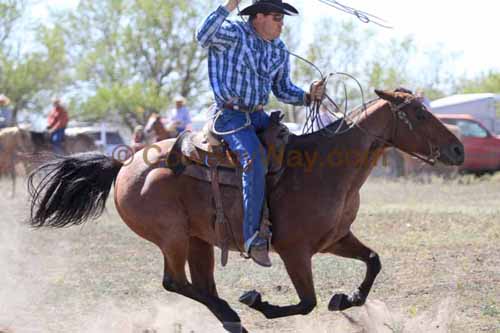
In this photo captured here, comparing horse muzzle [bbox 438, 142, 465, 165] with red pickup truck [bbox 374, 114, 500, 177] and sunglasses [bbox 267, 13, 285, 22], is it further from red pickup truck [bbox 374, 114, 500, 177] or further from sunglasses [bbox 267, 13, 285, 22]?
red pickup truck [bbox 374, 114, 500, 177]

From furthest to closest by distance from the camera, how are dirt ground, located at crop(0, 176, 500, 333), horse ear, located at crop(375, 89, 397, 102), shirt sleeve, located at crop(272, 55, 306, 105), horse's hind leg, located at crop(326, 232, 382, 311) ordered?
dirt ground, located at crop(0, 176, 500, 333) → shirt sleeve, located at crop(272, 55, 306, 105) → horse's hind leg, located at crop(326, 232, 382, 311) → horse ear, located at crop(375, 89, 397, 102)

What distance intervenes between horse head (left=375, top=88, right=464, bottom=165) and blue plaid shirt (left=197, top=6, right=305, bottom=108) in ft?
2.79

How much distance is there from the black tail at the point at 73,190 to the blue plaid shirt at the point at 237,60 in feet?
4.70

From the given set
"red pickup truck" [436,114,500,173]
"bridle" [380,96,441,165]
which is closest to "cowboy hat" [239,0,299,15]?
"bridle" [380,96,441,165]

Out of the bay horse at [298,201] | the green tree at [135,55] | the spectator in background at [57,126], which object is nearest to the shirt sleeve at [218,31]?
the bay horse at [298,201]

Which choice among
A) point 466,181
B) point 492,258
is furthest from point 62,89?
point 492,258

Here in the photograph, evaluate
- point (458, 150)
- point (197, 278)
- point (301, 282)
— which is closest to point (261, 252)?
point (301, 282)

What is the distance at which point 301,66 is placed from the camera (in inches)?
1341

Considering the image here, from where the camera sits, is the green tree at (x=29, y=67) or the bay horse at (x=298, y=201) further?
the green tree at (x=29, y=67)

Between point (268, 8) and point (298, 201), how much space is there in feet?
4.68

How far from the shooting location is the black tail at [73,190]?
7.04 m

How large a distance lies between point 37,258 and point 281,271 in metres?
3.25

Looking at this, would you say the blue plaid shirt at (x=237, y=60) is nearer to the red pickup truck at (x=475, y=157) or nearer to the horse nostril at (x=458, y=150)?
the horse nostril at (x=458, y=150)

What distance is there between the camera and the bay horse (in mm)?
6031
